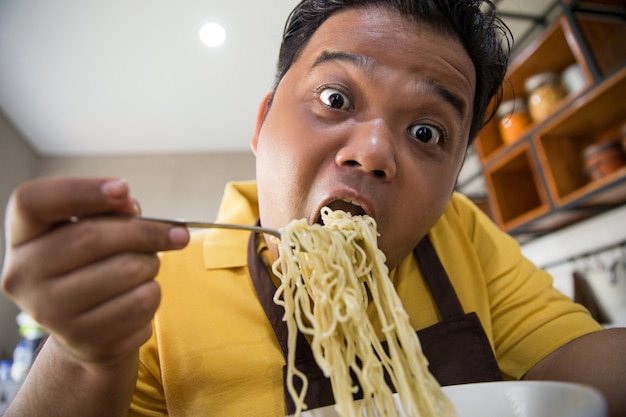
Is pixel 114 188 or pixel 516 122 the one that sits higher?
pixel 516 122

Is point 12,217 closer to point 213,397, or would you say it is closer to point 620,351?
point 213,397

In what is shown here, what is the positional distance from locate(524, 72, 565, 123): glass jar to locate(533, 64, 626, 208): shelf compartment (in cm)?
11

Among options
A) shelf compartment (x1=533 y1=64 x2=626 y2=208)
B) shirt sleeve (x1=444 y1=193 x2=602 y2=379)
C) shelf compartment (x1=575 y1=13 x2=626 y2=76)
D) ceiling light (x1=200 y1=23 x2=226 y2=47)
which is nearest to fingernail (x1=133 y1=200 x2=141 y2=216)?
shirt sleeve (x1=444 y1=193 x2=602 y2=379)

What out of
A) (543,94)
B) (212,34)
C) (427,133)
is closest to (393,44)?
(427,133)

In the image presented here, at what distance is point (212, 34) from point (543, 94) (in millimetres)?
2469

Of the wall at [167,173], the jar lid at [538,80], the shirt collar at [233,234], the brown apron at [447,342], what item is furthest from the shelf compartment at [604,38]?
the wall at [167,173]

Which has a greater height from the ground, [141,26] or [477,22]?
[141,26]

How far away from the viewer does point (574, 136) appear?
7.69 feet

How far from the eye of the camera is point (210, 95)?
13.1ft

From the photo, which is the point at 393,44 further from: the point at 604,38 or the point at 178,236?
the point at 604,38

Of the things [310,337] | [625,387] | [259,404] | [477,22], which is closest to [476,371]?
[625,387]

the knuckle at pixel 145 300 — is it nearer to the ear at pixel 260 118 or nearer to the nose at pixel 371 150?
the nose at pixel 371 150

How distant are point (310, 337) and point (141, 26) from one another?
3.11 meters

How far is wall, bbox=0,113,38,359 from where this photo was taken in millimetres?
4010
